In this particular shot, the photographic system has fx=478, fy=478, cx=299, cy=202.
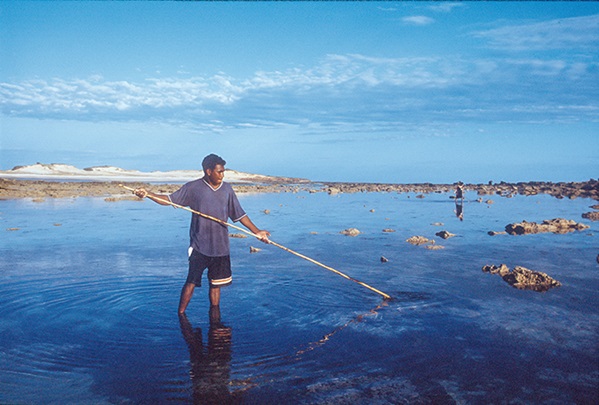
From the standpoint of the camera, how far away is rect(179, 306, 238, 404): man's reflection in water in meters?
3.90

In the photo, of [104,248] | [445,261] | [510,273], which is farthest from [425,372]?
[104,248]

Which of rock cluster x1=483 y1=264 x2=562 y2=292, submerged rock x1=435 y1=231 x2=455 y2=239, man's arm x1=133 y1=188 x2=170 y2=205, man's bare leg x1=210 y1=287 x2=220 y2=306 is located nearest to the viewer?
man's arm x1=133 y1=188 x2=170 y2=205

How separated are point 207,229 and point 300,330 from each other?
1.77m

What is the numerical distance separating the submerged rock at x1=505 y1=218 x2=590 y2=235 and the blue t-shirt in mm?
10728

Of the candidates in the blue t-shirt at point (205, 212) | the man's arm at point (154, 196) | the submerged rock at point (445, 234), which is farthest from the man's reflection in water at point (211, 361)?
the submerged rock at point (445, 234)

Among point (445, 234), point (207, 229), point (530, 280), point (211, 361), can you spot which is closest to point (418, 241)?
point (445, 234)

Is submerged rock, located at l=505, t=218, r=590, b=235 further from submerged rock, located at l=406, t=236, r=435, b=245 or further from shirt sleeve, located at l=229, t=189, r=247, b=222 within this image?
shirt sleeve, located at l=229, t=189, r=247, b=222

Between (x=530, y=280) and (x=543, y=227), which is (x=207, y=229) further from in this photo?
(x=543, y=227)

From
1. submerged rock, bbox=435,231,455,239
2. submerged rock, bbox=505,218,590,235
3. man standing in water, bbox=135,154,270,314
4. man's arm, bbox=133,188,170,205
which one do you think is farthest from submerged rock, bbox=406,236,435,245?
man's arm, bbox=133,188,170,205

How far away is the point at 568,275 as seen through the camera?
8.38 m

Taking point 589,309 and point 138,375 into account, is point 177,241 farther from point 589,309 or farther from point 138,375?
point 589,309

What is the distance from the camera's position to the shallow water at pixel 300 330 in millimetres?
4059

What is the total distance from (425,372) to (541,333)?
1.87m

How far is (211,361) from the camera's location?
4.61m
